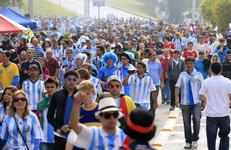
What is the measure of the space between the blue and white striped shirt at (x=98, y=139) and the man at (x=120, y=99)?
104 inches

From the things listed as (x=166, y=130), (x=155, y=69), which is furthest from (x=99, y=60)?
(x=166, y=130)

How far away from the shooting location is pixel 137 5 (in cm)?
11650

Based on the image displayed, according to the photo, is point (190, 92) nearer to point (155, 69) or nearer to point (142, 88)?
point (142, 88)

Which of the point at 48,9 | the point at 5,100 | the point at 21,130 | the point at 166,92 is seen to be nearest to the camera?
the point at 21,130

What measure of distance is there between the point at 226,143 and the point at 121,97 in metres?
3.06

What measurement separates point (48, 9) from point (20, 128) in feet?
280

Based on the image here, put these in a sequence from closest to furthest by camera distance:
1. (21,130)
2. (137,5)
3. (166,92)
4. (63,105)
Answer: (21,130) → (63,105) → (166,92) → (137,5)

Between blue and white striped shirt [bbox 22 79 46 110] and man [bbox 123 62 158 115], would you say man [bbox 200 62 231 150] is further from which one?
blue and white striped shirt [bbox 22 79 46 110]

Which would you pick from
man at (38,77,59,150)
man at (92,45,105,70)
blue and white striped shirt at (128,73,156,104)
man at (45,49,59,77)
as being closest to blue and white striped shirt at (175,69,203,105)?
blue and white striped shirt at (128,73,156,104)

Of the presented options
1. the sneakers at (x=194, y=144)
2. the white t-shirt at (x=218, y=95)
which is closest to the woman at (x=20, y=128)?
the white t-shirt at (x=218, y=95)

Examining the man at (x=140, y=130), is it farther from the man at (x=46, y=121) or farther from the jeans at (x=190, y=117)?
the jeans at (x=190, y=117)

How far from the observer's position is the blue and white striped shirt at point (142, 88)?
13.2 meters

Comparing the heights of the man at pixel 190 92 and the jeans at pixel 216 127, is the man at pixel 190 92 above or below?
above

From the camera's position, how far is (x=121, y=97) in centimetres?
902
